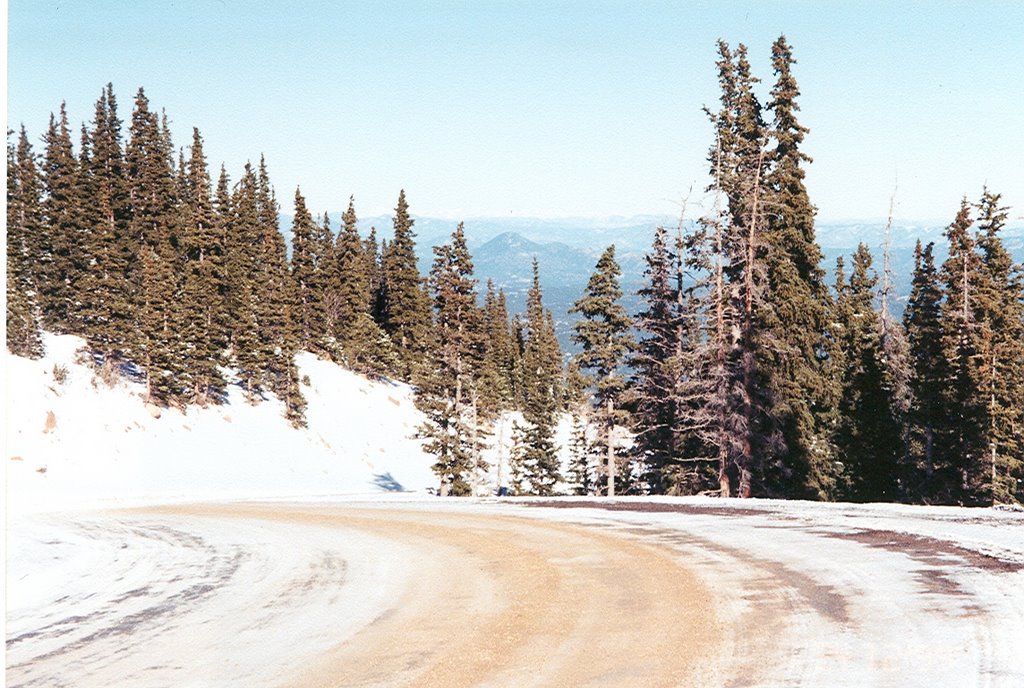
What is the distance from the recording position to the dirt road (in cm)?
605

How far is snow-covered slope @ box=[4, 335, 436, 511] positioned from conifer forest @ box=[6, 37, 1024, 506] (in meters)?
1.72

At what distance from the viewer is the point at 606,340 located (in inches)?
1510

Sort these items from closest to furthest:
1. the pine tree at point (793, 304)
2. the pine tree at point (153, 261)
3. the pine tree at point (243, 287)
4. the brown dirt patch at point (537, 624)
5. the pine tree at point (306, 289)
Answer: the brown dirt patch at point (537, 624), the pine tree at point (793, 304), the pine tree at point (153, 261), the pine tree at point (243, 287), the pine tree at point (306, 289)

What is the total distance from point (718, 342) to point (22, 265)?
4894 centimetres

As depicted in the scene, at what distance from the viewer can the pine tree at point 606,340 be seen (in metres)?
37.7

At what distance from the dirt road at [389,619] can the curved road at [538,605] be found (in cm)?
3

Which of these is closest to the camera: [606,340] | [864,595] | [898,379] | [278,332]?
[864,595]

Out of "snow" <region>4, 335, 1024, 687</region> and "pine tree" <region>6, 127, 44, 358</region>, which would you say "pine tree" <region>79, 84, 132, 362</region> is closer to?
"pine tree" <region>6, 127, 44, 358</region>

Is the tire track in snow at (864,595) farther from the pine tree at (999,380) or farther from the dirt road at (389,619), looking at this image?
the pine tree at (999,380)

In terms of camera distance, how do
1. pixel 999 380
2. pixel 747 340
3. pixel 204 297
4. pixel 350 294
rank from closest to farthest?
pixel 747 340
pixel 999 380
pixel 204 297
pixel 350 294

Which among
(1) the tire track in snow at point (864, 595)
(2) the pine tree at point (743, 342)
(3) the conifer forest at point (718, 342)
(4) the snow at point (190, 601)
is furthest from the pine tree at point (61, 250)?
(1) the tire track in snow at point (864, 595)

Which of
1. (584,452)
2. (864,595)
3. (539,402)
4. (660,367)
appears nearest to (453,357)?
(660,367)

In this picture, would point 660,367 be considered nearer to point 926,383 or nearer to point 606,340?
point 606,340

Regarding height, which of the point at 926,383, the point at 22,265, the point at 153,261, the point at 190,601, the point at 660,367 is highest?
the point at 22,265
